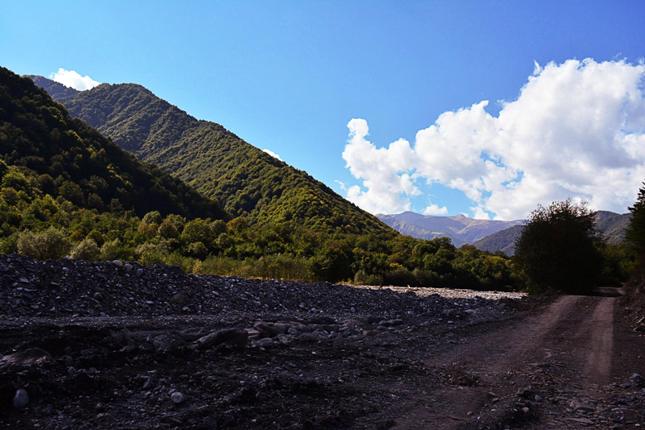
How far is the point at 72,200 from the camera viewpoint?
52438 mm

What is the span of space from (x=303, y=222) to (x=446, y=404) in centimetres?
7138

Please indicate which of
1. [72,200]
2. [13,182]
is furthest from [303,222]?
[13,182]

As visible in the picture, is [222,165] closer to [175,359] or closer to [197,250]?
[197,250]

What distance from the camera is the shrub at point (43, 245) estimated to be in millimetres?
23203

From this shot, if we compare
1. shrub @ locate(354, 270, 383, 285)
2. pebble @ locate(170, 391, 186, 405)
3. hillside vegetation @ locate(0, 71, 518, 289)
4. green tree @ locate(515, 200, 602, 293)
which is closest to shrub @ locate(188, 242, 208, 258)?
hillside vegetation @ locate(0, 71, 518, 289)

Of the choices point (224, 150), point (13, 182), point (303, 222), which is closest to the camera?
point (13, 182)

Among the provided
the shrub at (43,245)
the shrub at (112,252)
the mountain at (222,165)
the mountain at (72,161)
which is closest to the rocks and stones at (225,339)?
the shrub at (43,245)

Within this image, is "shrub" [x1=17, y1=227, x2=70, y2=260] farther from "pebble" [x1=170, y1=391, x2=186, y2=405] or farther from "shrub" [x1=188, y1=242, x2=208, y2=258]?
"shrub" [x1=188, y1=242, x2=208, y2=258]

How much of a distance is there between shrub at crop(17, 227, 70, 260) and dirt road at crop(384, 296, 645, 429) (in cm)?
2163

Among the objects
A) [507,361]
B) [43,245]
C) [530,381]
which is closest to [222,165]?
[43,245]

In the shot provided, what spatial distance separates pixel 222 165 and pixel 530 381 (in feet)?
326

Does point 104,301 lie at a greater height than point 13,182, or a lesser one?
lesser

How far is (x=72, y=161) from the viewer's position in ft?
193

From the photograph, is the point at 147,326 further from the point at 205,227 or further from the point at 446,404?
the point at 205,227
